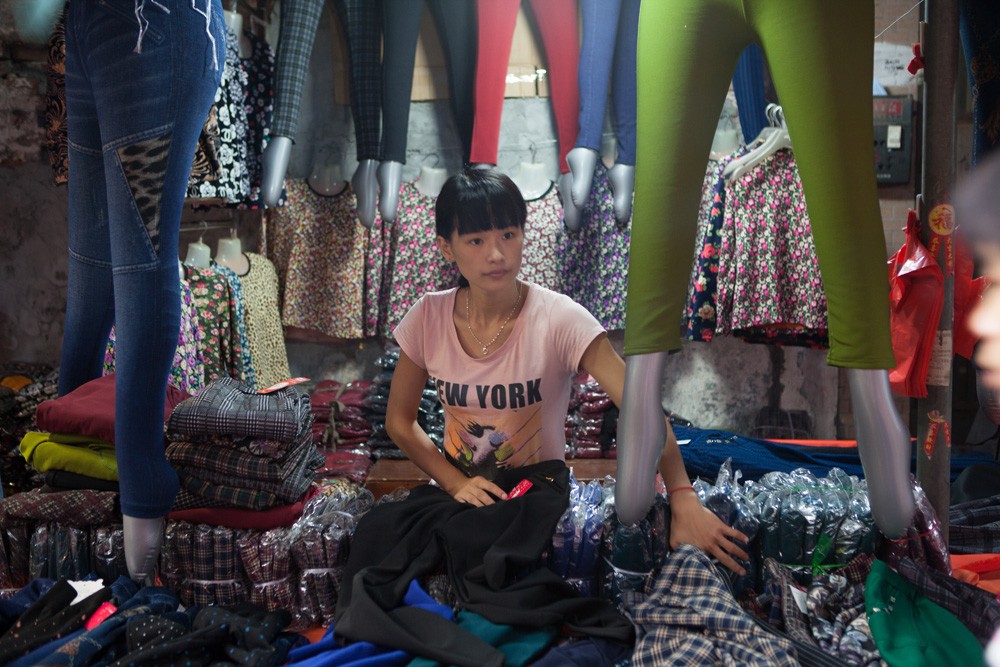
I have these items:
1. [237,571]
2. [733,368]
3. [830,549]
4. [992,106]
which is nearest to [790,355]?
[733,368]

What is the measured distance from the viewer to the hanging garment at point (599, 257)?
11.9ft

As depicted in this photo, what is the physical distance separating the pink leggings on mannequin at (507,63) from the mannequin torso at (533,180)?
29cm

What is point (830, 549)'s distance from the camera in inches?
62.3

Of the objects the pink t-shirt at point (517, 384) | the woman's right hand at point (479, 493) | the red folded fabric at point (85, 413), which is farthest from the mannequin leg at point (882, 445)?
the red folded fabric at point (85, 413)

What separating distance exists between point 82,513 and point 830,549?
5.56 feet

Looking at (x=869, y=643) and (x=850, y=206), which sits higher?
(x=850, y=206)

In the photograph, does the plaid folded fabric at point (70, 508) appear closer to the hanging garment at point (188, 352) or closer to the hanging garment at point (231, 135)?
the hanging garment at point (188, 352)

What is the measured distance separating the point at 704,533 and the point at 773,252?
2100 millimetres

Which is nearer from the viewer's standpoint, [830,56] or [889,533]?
[830,56]

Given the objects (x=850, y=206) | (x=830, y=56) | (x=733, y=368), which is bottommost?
(x=733, y=368)

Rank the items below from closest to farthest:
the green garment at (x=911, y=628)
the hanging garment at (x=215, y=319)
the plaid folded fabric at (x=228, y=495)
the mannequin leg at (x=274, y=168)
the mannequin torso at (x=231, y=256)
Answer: the green garment at (x=911, y=628)
the plaid folded fabric at (x=228, y=495)
the hanging garment at (x=215, y=319)
the mannequin leg at (x=274, y=168)
the mannequin torso at (x=231, y=256)

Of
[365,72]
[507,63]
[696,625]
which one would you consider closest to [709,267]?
[507,63]

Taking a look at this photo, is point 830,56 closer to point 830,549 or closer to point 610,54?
point 830,549

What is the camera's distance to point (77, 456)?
187 centimetres
